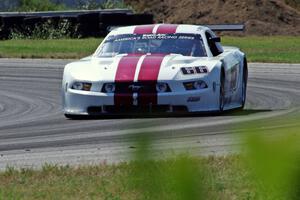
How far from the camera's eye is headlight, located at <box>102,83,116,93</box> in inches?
461

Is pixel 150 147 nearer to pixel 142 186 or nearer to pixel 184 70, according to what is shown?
pixel 142 186

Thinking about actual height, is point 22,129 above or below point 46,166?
below

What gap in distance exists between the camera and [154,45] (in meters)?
13.1

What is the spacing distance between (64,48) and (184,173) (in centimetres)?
2847

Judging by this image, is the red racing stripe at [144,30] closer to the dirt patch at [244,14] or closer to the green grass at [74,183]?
the green grass at [74,183]

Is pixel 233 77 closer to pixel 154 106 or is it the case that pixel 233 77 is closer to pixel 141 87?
pixel 154 106

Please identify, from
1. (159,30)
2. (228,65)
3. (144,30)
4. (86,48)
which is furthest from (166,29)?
(86,48)

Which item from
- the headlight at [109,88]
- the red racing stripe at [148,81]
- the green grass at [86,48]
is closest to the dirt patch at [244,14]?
the green grass at [86,48]

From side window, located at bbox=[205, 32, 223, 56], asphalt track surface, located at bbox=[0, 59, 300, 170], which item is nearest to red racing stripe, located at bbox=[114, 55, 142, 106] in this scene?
asphalt track surface, located at bbox=[0, 59, 300, 170]

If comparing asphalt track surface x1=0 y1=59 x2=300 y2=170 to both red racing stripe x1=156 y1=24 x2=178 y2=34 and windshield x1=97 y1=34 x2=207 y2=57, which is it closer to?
windshield x1=97 y1=34 x2=207 y2=57

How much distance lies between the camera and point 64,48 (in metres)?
29.5

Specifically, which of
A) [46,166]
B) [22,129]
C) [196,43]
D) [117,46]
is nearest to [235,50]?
[196,43]

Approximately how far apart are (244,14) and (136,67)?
29.5 m

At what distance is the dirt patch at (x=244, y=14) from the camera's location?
130ft
